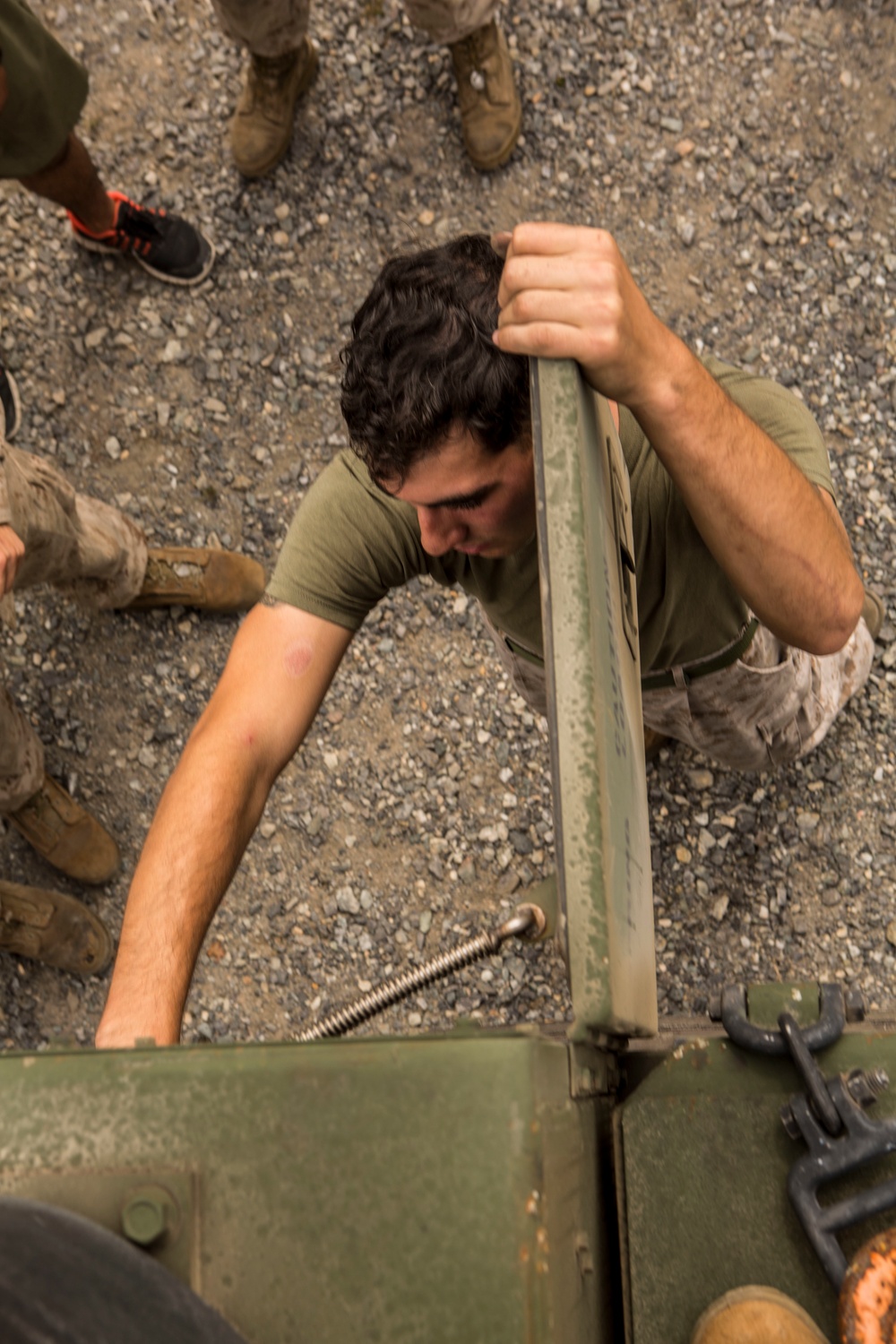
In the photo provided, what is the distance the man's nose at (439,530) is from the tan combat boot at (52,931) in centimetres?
200

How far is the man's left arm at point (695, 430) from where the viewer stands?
1.34 metres

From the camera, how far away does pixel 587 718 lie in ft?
3.49

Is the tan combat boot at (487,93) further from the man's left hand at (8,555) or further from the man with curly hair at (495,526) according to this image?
the man's left hand at (8,555)

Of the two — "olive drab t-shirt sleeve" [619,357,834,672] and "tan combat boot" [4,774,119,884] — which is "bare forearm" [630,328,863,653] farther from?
"tan combat boot" [4,774,119,884]

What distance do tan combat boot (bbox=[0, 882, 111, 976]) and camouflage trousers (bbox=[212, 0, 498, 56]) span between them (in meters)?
2.86

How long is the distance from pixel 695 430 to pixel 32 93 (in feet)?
8.19

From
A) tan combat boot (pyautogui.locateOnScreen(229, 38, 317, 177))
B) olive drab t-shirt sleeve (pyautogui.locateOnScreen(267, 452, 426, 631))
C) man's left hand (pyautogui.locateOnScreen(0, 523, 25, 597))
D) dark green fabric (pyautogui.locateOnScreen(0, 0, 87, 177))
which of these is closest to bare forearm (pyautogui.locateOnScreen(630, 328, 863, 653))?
olive drab t-shirt sleeve (pyautogui.locateOnScreen(267, 452, 426, 631))

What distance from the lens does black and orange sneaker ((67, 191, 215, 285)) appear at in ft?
12.0

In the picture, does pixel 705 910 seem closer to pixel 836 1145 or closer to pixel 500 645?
pixel 500 645

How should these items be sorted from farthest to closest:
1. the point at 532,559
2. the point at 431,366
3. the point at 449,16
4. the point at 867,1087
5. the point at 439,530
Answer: the point at 449,16 → the point at 532,559 → the point at 439,530 → the point at 431,366 → the point at 867,1087

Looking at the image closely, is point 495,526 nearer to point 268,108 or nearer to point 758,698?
point 758,698

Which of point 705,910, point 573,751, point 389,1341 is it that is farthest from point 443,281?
point 705,910

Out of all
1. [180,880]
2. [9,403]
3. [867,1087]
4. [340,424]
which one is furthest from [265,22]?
[867,1087]

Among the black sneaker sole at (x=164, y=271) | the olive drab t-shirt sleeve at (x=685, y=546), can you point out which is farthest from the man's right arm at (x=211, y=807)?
the black sneaker sole at (x=164, y=271)
